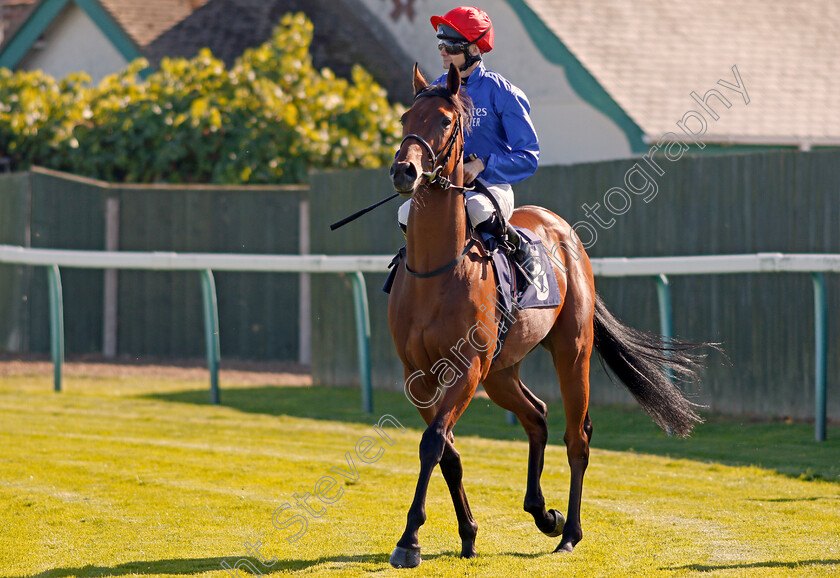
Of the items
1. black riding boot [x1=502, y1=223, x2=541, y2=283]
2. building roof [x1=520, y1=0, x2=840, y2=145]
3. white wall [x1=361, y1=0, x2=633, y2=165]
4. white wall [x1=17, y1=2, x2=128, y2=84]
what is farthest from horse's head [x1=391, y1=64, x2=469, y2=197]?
white wall [x1=17, y1=2, x2=128, y2=84]

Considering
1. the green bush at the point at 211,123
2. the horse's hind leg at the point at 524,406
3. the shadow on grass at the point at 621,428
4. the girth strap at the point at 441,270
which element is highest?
the green bush at the point at 211,123

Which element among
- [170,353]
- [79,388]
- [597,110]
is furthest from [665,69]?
[79,388]

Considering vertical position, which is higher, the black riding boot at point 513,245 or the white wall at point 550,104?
the white wall at point 550,104

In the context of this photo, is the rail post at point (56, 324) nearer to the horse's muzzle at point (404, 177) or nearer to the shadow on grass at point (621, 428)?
the shadow on grass at point (621, 428)

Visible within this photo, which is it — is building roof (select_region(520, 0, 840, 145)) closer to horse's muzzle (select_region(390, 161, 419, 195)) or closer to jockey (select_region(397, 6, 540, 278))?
jockey (select_region(397, 6, 540, 278))

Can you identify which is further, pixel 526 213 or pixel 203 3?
pixel 203 3

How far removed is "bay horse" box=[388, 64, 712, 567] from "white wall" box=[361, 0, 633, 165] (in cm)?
716

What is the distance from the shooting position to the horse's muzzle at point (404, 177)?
4.27 metres

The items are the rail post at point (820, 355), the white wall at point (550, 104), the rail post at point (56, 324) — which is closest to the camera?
the rail post at point (820, 355)

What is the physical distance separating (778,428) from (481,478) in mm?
2601

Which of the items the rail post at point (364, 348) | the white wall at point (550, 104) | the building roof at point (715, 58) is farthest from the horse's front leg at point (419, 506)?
the white wall at point (550, 104)

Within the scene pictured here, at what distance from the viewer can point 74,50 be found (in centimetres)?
1825

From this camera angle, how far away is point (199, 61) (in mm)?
14406

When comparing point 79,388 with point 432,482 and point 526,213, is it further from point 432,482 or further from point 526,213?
point 526,213
